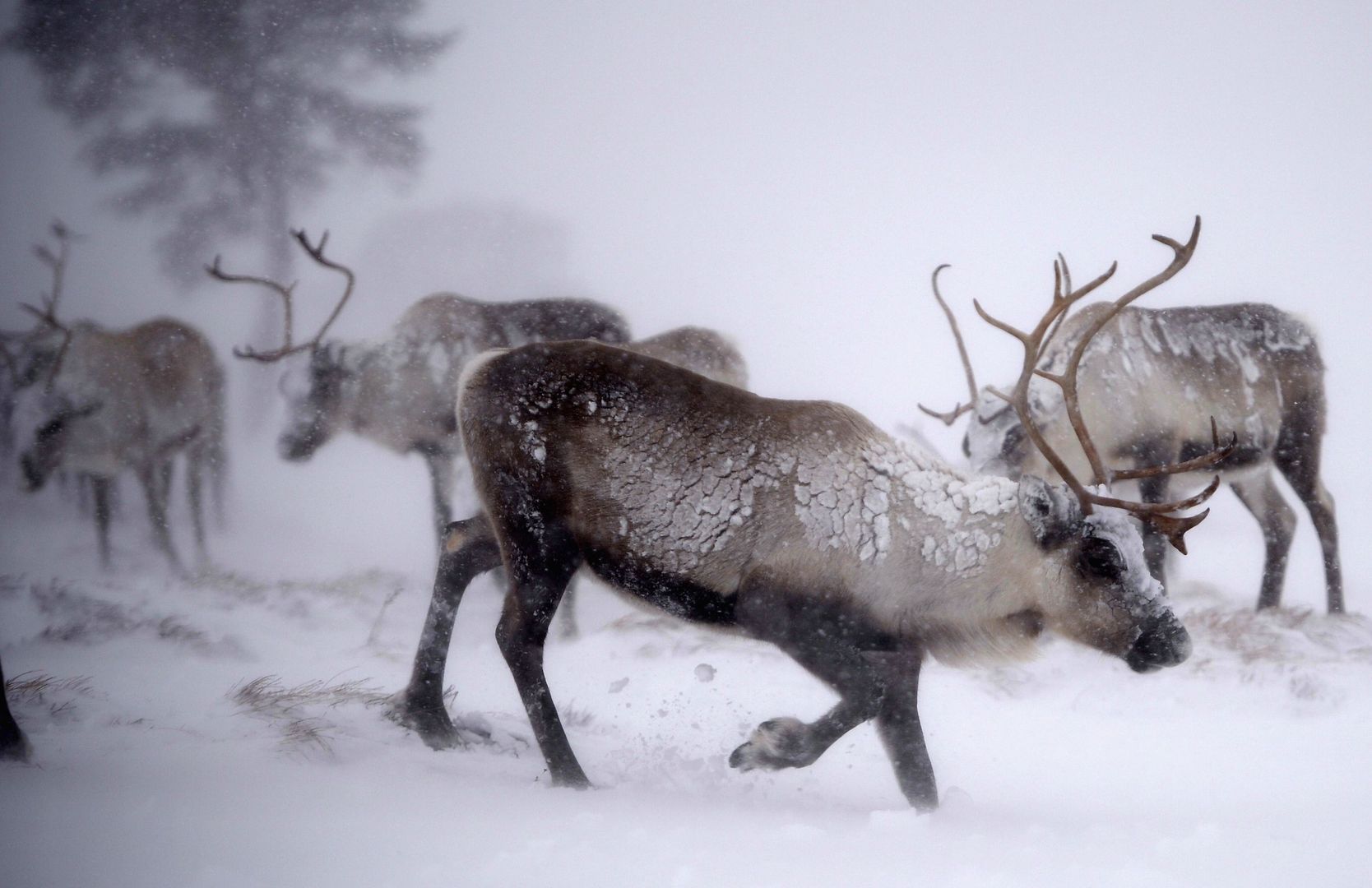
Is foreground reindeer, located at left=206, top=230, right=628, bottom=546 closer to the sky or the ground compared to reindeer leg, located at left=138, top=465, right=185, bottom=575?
closer to the sky

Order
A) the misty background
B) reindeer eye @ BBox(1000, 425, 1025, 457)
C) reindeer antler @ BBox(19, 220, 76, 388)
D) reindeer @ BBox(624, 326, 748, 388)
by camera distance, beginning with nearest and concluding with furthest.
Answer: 1. reindeer eye @ BBox(1000, 425, 1025, 457)
2. reindeer @ BBox(624, 326, 748, 388)
3. the misty background
4. reindeer antler @ BBox(19, 220, 76, 388)

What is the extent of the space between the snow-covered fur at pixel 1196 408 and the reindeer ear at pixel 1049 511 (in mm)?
1405

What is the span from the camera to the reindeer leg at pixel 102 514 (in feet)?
18.6

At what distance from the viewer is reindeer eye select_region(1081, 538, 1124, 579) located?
264cm

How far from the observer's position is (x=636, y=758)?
3084 mm

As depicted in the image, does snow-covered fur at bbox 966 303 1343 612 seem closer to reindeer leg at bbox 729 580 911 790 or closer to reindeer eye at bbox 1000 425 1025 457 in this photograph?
reindeer eye at bbox 1000 425 1025 457

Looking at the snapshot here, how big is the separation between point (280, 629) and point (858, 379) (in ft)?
11.4

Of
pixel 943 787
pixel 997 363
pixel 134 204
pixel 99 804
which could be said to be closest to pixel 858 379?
pixel 997 363

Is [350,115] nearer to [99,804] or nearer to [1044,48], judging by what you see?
[1044,48]

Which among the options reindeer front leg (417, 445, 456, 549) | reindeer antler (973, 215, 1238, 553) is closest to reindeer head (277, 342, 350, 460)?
reindeer front leg (417, 445, 456, 549)

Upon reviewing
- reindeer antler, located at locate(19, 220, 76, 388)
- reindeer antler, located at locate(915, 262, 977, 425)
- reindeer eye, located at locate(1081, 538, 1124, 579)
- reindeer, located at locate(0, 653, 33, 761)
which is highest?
reindeer antler, located at locate(19, 220, 76, 388)

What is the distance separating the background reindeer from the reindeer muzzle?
535cm

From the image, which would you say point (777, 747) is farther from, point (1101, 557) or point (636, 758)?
point (1101, 557)

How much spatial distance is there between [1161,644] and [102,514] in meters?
5.91
